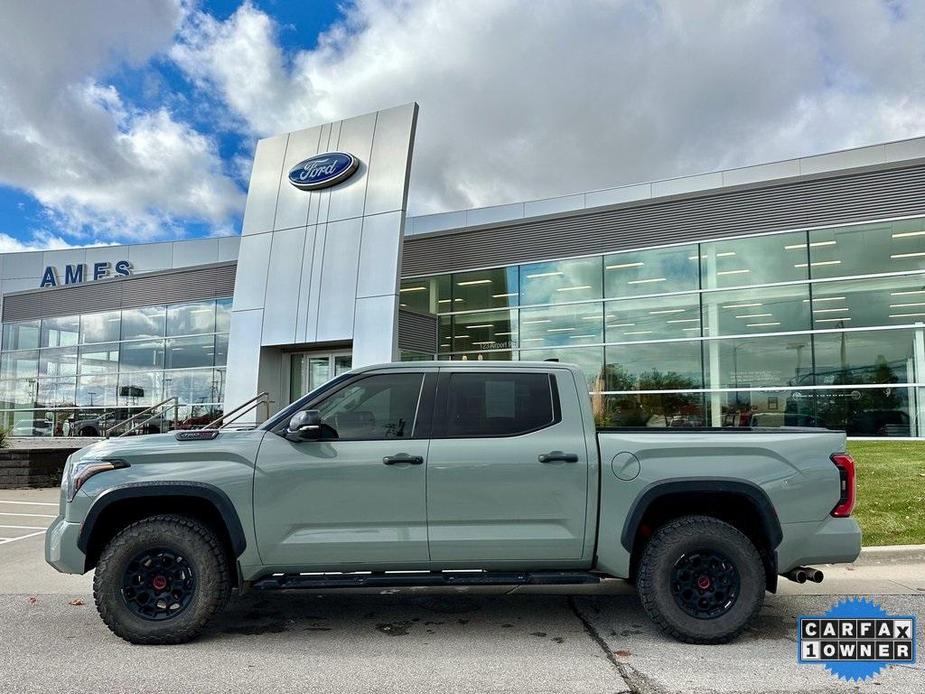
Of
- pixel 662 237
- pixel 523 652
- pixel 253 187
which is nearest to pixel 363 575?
pixel 523 652

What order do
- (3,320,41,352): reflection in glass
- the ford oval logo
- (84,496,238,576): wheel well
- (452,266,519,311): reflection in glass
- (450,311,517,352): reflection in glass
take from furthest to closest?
1. (3,320,41,352): reflection in glass
2. (450,311,517,352): reflection in glass
3. (452,266,519,311): reflection in glass
4. the ford oval logo
5. (84,496,238,576): wheel well

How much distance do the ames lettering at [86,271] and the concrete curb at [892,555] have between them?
3581 centimetres

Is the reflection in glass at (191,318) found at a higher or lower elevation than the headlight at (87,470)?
higher

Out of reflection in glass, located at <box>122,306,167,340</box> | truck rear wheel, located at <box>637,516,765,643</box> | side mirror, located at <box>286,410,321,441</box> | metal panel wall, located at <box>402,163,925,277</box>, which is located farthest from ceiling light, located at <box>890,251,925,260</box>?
reflection in glass, located at <box>122,306,167,340</box>

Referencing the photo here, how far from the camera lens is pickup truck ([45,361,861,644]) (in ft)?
15.6

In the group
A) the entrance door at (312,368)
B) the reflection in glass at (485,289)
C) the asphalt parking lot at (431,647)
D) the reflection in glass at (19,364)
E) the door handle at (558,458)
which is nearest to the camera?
the asphalt parking lot at (431,647)

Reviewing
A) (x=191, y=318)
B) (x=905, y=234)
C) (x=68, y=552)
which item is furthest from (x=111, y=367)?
(x=905, y=234)

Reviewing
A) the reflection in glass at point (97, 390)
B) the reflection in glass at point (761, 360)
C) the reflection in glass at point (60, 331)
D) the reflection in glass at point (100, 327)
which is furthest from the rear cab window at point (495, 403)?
the reflection in glass at point (60, 331)

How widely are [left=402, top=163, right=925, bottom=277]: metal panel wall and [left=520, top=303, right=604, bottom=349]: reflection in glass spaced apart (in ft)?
5.20

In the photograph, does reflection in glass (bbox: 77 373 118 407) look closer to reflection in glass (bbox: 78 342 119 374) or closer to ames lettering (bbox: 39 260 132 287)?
reflection in glass (bbox: 78 342 119 374)

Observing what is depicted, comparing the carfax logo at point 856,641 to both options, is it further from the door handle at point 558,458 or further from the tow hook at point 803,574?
the door handle at point 558,458

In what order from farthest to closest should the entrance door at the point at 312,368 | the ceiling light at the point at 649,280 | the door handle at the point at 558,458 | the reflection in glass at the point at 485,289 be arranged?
1. the reflection in glass at the point at 485,289
2. the ceiling light at the point at 649,280
3. the entrance door at the point at 312,368
4. the door handle at the point at 558,458

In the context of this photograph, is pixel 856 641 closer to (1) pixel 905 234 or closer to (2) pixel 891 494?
(2) pixel 891 494

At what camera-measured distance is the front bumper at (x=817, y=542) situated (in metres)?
4.74
